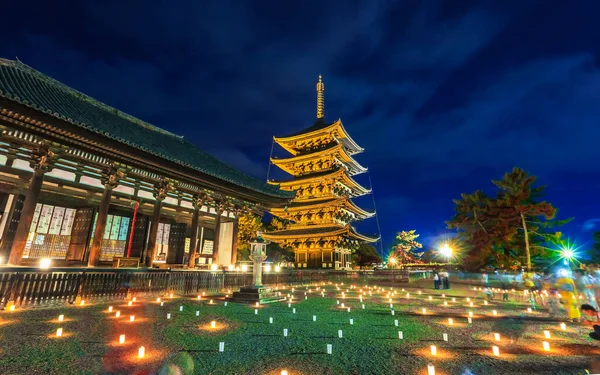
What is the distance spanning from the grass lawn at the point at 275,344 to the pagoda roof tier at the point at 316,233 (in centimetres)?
2030

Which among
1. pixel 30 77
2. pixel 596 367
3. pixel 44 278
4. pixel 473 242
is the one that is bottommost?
pixel 596 367

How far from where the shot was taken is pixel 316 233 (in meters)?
29.9

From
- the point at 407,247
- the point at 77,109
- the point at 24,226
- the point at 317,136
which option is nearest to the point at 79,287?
the point at 24,226

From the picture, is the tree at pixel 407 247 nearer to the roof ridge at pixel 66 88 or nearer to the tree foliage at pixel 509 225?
the tree foliage at pixel 509 225

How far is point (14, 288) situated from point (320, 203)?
1010 inches

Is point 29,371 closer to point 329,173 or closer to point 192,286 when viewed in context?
point 192,286

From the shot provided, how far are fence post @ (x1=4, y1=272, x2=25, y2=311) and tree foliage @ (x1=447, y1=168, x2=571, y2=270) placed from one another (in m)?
29.6

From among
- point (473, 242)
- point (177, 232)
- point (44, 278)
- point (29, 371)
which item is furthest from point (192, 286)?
point (473, 242)

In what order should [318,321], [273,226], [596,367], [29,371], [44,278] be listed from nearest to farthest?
[29,371] → [596,367] → [318,321] → [44,278] → [273,226]

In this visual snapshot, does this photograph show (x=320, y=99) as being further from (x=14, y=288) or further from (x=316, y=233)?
(x=14, y=288)

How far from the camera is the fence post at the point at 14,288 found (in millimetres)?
7885

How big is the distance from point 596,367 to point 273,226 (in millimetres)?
37205

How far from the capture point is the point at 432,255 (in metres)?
47.7

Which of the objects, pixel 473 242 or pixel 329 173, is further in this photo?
pixel 329 173
